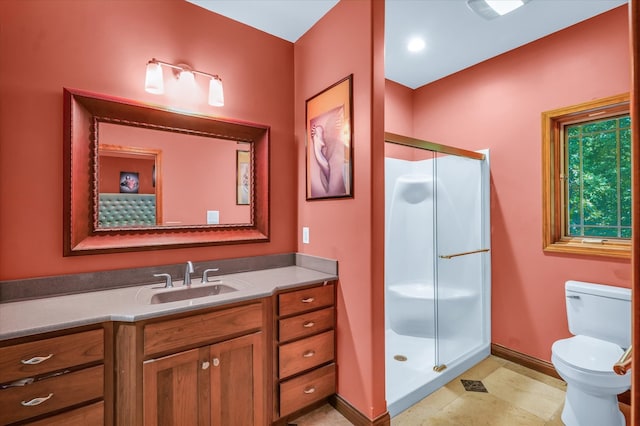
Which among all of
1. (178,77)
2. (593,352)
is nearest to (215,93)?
(178,77)

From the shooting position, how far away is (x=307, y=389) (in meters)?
1.82

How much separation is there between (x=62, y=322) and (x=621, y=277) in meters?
3.05

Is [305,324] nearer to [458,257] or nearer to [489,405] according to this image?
[489,405]

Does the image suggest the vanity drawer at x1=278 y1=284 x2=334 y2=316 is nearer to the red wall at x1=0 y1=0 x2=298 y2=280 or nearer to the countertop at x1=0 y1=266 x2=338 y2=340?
the countertop at x1=0 y1=266 x2=338 y2=340

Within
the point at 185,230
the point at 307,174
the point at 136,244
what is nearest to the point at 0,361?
the point at 136,244

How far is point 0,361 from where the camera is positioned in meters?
1.09

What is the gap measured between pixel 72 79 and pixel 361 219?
1725 mm

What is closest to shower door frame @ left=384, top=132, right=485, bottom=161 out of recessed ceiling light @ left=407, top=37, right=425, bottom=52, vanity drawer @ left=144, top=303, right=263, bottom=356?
recessed ceiling light @ left=407, top=37, right=425, bottom=52

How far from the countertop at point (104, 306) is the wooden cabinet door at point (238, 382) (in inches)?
9.3

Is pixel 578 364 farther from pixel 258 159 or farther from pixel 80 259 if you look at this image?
pixel 80 259

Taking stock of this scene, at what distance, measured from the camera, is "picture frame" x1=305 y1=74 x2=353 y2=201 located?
187cm

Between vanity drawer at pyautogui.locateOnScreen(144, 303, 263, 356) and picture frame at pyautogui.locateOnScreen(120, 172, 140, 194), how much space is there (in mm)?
841

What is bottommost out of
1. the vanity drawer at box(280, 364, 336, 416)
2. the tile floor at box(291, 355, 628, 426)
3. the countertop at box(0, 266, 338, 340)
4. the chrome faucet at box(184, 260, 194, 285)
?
the tile floor at box(291, 355, 628, 426)

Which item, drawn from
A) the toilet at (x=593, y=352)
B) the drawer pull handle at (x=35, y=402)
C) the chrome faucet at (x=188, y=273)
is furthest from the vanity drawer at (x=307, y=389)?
the toilet at (x=593, y=352)
